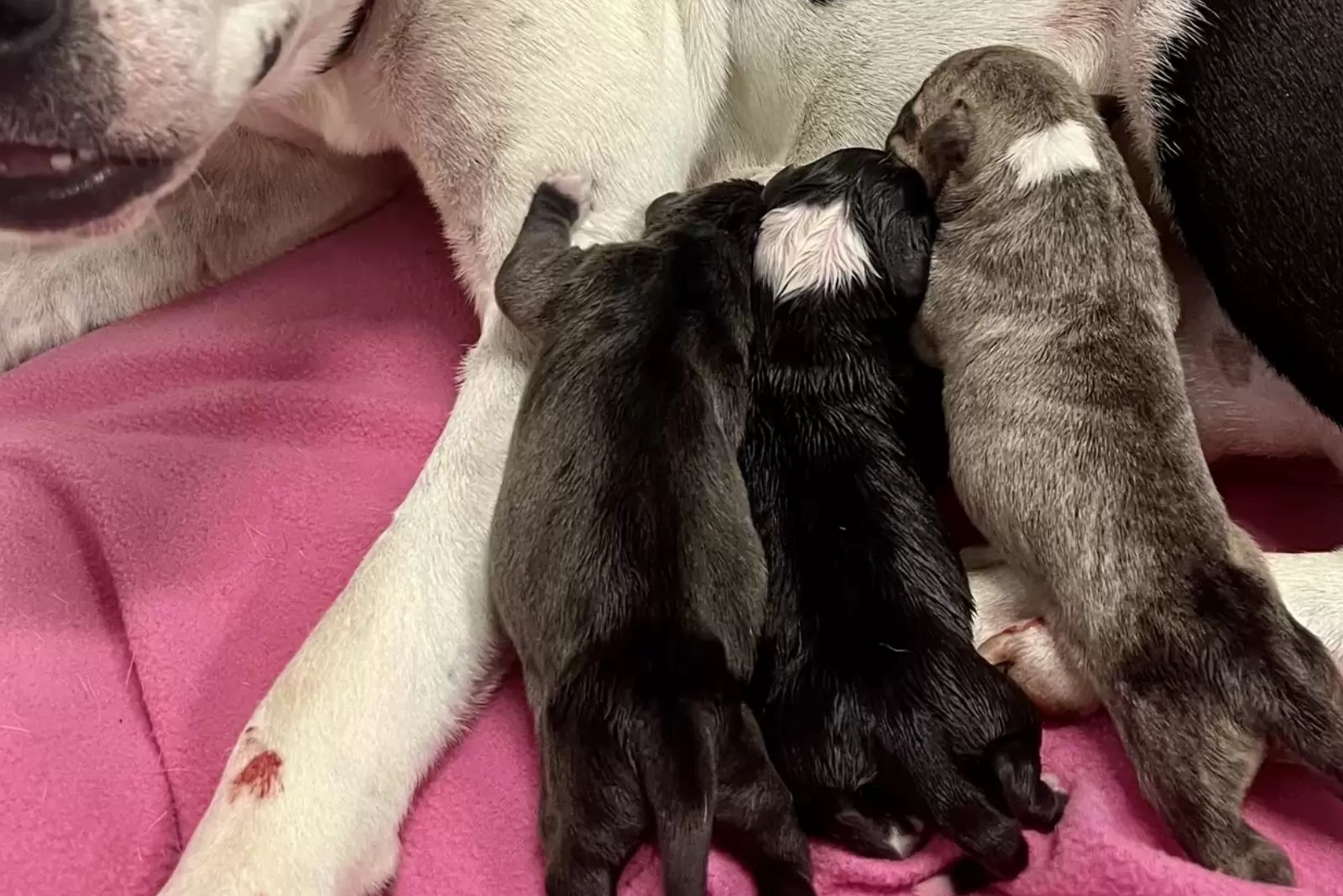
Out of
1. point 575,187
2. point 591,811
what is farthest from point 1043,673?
point 575,187

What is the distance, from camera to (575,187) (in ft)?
4.43

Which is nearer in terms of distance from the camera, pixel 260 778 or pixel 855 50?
pixel 260 778

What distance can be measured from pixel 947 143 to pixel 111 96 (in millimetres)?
804

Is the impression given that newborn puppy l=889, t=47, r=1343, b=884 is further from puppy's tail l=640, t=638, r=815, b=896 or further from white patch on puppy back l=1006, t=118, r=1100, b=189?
puppy's tail l=640, t=638, r=815, b=896

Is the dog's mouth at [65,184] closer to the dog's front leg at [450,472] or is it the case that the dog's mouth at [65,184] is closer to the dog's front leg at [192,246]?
the dog's front leg at [450,472]

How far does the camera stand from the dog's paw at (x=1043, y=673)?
1.16 m

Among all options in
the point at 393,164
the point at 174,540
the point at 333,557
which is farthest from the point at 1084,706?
the point at 393,164

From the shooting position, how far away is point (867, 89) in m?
1.55

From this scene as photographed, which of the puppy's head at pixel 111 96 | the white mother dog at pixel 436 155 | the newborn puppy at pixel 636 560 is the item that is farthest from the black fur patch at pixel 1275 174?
the puppy's head at pixel 111 96

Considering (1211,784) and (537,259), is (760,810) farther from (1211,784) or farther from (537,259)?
(537,259)

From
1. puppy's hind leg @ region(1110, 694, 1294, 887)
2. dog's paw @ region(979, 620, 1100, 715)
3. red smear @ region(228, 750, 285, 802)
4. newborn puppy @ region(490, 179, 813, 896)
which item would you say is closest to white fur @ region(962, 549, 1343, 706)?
dog's paw @ region(979, 620, 1100, 715)

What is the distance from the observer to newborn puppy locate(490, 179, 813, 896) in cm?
98

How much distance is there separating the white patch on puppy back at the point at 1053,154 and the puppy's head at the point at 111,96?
Answer: 717 millimetres

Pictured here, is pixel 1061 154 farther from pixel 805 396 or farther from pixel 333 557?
pixel 333 557
